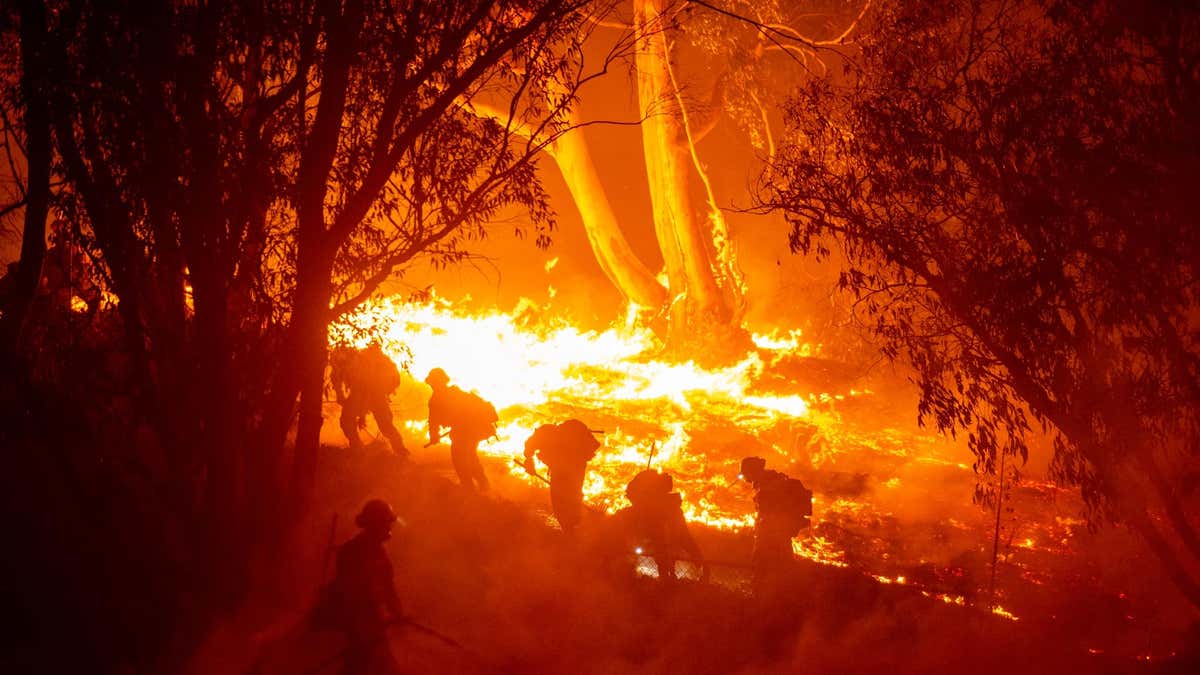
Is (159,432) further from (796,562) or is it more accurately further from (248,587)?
(796,562)

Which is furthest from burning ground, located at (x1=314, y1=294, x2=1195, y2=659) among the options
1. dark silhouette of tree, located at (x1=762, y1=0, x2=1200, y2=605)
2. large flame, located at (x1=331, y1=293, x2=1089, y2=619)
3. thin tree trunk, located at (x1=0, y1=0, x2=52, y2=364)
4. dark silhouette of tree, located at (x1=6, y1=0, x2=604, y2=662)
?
thin tree trunk, located at (x1=0, y1=0, x2=52, y2=364)

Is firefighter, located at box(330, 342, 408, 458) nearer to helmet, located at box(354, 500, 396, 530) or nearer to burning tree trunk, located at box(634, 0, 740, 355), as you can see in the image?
helmet, located at box(354, 500, 396, 530)

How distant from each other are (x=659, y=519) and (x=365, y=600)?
353 centimetres

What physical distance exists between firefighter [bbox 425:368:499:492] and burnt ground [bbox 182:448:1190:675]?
4.67 feet

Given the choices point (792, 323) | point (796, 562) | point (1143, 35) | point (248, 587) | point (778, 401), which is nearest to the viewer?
point (1143, 35)

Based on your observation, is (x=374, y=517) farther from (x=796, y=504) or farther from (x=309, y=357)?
(x=796, y=504)

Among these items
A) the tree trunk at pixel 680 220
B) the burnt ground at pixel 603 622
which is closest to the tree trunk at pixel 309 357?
the burnt ground at pixel 603 622

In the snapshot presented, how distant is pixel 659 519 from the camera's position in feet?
27.3

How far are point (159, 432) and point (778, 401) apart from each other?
1242 centimetres

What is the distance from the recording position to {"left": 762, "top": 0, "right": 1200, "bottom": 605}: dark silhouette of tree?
6242mm

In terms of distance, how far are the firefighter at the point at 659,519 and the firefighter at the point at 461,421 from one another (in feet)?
8.80

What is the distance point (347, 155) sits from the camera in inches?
306

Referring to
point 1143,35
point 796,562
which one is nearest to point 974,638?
point 796,562

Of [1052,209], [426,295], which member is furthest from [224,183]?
[1052,209]
